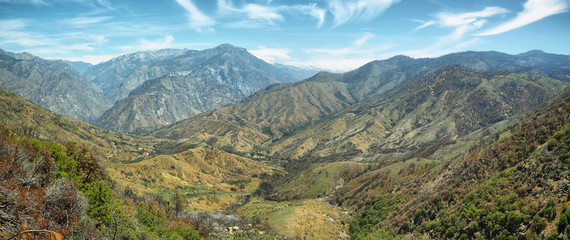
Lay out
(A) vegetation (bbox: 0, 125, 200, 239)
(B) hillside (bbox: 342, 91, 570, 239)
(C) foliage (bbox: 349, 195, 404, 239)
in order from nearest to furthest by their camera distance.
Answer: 1. (A) vegetation (bbox: 0, 125, 200, 239)
2. (B) hillside (bbox: 342, 91, 570, 239)
3. (C) foliage (bbox: 349, 195, 404, 239)

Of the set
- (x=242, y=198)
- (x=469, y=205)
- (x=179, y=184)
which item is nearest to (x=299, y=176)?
(x=242, y=198)

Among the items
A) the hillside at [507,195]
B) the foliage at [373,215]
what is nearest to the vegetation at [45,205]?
the hillside at [507,195]

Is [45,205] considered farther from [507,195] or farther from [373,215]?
[373,215]

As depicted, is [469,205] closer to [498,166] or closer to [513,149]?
[498,166]

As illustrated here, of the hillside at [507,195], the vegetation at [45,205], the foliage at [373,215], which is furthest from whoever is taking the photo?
the foliage at [373,215]

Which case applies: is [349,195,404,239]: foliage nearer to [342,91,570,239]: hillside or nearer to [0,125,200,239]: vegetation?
[342,91,570,239]: hillside

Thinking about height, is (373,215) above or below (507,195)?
below

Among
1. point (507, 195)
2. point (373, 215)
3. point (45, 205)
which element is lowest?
point (373, 215)

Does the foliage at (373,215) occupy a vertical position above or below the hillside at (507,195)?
below

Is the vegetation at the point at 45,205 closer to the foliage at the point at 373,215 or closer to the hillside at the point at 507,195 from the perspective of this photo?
the hillside at the point at 507,195

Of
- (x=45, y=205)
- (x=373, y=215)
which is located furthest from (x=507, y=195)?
(x=45, y=205)

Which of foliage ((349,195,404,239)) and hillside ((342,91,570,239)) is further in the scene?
foliage ((349,195,404,239))

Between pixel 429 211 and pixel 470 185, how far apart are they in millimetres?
11183

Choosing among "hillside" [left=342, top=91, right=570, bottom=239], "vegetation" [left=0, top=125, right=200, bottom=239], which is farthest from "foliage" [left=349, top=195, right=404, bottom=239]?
"vegetation" [left=0, top=125, right=200, bottom=239]
